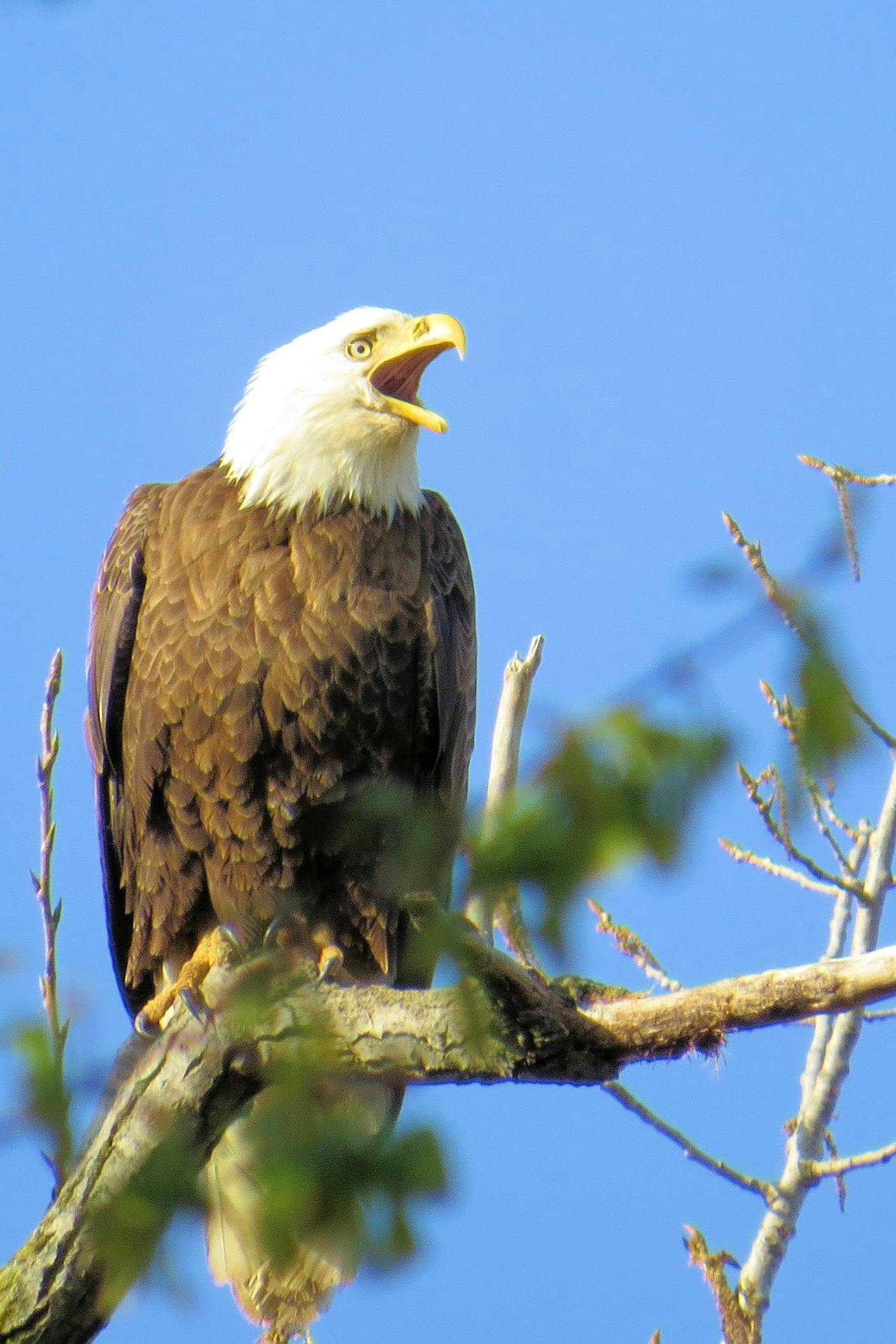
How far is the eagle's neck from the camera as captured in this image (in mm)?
4090

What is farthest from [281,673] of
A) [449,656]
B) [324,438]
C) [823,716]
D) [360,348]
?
[823,716]

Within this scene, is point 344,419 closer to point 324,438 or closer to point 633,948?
point 324,438

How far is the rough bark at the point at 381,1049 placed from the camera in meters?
2.20

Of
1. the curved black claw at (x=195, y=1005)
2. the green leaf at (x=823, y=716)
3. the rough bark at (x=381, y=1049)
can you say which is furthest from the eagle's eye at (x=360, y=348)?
the green leaf at (x=823, y=716)

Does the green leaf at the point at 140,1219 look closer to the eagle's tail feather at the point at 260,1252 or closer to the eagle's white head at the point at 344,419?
the eagle's tail feather at the point at 260,1252

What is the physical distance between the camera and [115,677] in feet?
13.1

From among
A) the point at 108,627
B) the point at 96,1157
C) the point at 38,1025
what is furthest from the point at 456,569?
the point at 38,1025

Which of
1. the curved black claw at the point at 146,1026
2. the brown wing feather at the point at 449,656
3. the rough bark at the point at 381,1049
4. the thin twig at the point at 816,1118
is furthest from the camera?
the brown wing feather at the point at 449,656

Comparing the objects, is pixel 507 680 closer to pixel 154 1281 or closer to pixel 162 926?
pixel 162 926

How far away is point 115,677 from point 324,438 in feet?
2.84

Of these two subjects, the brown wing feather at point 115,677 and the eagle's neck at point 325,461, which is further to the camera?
the eagle's neck at point 325,461

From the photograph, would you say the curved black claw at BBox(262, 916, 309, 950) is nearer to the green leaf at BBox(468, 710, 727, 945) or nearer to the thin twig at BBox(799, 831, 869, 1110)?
the thin twig at BBox(799, 831, 869, 1110)

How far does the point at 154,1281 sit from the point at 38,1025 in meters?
0.27

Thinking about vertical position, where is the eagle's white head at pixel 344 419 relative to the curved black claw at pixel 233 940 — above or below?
above
